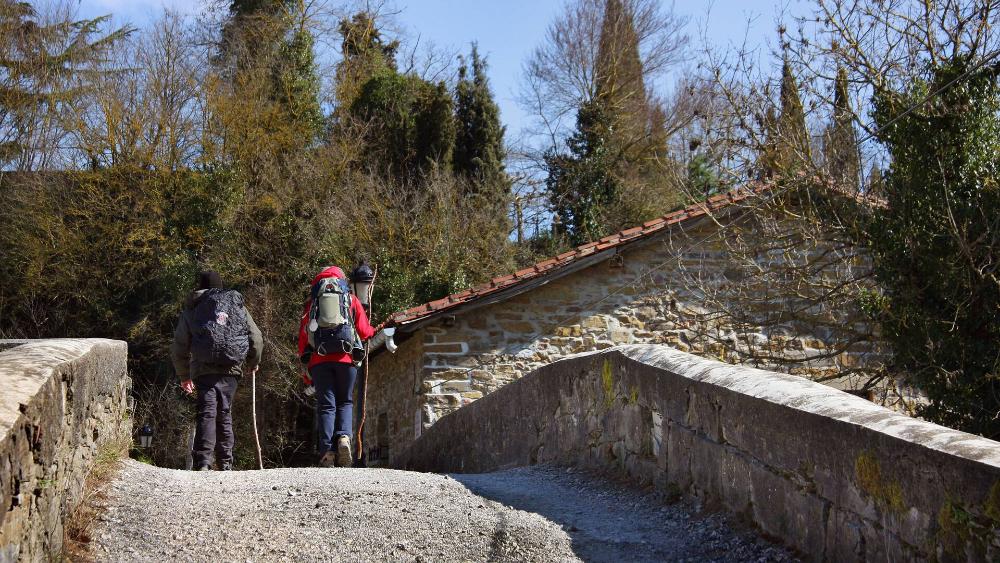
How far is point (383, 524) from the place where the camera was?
15.0 feet

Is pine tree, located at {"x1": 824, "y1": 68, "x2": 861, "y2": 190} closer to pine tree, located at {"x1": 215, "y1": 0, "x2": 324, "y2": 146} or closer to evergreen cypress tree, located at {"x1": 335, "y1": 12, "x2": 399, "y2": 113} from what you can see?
pine tree, located at {"x1": 215, "y1": 0, "x2": 324, "y2": 146}

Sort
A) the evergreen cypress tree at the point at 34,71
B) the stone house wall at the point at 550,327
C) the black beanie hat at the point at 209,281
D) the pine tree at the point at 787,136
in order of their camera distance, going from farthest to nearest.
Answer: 1. the evergreen cypress tree at the point at 34,71
2. the stone house wall at the point at 550,327
3. the pine tree at the point at 787,136
4. the black beanie hat at the point at 209,281

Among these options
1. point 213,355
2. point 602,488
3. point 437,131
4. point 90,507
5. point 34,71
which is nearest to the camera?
point 90,507

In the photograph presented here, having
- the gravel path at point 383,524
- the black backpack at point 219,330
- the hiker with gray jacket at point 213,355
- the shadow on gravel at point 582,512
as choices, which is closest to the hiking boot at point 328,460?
the hiker with gray jacket at point 213,355

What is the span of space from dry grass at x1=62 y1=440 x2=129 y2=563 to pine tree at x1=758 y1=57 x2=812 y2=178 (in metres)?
6.77

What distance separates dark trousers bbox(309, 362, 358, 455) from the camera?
303 inches

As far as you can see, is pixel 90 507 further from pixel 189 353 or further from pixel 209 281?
pixel 209 281

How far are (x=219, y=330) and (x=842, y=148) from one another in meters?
6.10

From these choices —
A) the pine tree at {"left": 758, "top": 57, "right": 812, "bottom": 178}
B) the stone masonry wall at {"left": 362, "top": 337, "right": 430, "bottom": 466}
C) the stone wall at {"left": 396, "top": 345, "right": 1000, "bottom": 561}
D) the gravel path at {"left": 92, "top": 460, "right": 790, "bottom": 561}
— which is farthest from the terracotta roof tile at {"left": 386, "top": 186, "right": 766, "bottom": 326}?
the gravel path at {"left": 92, "top": 460, "right": 790, "bottom": 561}

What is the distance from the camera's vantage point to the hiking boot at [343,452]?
7672mm

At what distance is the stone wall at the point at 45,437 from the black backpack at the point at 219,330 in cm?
201

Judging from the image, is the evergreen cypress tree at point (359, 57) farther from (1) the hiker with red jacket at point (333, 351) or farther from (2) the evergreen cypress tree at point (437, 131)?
(1) the hiker with red jacket at point (333, 351)

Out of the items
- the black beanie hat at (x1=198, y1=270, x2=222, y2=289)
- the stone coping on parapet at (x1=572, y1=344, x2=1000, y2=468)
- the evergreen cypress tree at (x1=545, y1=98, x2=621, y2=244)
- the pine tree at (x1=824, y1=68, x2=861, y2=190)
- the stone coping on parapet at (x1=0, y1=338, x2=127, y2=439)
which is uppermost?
the evergreen cypress tree at (x1=545, y1=98, x2=621, y2=244)

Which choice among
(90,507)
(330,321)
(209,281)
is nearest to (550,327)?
(330,321)
